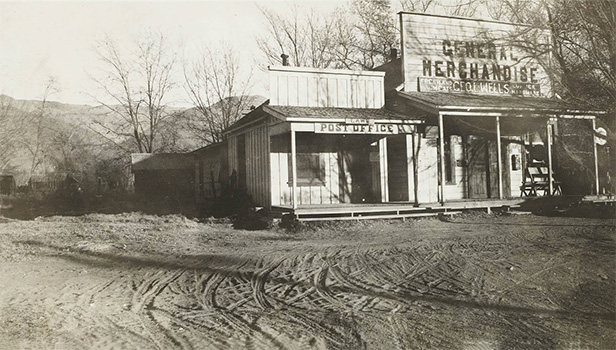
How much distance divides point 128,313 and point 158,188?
22.8m

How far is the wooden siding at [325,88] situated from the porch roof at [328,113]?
0.71 meters

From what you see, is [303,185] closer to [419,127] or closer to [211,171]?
[419,127]

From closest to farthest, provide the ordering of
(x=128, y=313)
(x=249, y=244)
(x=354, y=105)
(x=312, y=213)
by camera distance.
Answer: (x=128, y=313) < (x=249, y=244) < (x=312, y=213) < (x=354, y=105)

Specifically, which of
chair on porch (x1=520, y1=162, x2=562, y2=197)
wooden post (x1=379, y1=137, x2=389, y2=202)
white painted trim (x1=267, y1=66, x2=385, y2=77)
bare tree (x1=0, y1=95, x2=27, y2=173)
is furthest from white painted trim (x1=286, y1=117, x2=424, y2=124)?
bare tree (x1=0, y1=95, x2=27, y2=173)

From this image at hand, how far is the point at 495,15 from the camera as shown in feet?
71.6

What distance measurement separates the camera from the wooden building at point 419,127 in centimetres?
1588

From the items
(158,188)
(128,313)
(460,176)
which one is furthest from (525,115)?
(158,188)

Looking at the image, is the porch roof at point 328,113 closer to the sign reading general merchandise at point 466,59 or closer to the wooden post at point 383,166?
the wooden post at point 383,166

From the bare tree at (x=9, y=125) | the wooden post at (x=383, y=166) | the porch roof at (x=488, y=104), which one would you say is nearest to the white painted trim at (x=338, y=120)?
the porch roof at (x=488, y=104)

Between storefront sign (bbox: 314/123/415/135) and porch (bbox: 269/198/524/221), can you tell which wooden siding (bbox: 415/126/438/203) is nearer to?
porch (bbox: 269/198/524/221)

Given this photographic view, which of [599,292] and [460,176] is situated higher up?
[460,176]

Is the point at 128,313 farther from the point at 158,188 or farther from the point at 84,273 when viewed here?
the point at 158,188

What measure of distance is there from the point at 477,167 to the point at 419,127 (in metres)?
3.14

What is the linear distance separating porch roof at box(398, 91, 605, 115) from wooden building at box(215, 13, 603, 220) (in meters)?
0.04
